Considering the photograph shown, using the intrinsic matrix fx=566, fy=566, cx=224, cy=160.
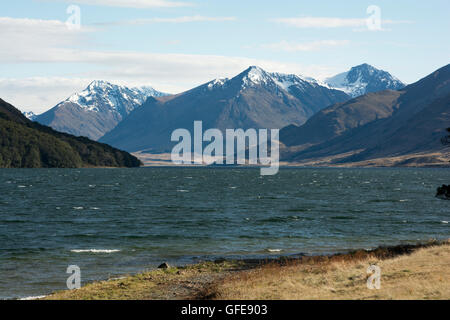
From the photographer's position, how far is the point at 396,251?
44.4 m

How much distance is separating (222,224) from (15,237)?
25.1 metres

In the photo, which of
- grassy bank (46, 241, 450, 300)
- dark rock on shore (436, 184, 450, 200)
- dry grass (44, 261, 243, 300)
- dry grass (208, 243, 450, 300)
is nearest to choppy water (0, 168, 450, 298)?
dry grass (44, 261, 243, 300)

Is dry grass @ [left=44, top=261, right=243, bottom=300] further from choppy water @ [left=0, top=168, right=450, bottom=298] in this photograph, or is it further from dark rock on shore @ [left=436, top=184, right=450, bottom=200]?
dark rock on shore @ [left=436, top=184, right=450, bottom=200]

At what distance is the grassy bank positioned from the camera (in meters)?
26.7

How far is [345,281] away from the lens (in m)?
29.9

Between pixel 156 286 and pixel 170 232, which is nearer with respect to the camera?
pixel 156 286

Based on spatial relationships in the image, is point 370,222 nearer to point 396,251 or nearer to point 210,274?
Answer: point 396,251

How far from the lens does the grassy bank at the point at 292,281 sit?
2672 cm

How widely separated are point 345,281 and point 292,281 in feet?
9.37

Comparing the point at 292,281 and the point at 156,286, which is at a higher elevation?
the point at 292,281

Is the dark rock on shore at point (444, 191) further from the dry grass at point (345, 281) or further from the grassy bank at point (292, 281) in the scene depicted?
the dry grass at point (345, 281)

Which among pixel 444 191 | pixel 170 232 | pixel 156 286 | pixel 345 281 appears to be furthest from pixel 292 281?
pixel 444 191

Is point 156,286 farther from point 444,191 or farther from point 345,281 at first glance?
point 444,191
